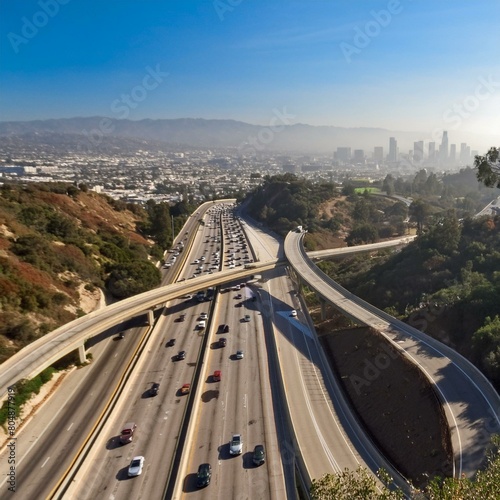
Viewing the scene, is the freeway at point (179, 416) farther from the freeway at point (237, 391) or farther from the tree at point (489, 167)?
the tree at point (489, 167)

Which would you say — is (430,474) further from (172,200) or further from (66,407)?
(172,200)

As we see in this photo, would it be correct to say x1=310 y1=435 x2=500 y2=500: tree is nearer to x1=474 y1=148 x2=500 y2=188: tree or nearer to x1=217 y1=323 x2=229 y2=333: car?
x1=217 y1=323 x2=229 y2=333: car

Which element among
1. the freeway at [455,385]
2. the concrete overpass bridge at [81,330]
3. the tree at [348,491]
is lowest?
the concrete overpass bridge at [81,330]

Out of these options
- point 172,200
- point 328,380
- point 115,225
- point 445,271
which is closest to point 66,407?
point 328,380

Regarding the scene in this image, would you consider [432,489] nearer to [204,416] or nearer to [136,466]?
[136,466]

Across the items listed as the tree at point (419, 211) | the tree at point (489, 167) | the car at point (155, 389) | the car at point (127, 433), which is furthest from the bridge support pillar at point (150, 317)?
the tree at point (419, 211)

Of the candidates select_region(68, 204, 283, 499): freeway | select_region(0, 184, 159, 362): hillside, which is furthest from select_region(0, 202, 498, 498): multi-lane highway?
select_region(0, 184, 159, 362): hillside
